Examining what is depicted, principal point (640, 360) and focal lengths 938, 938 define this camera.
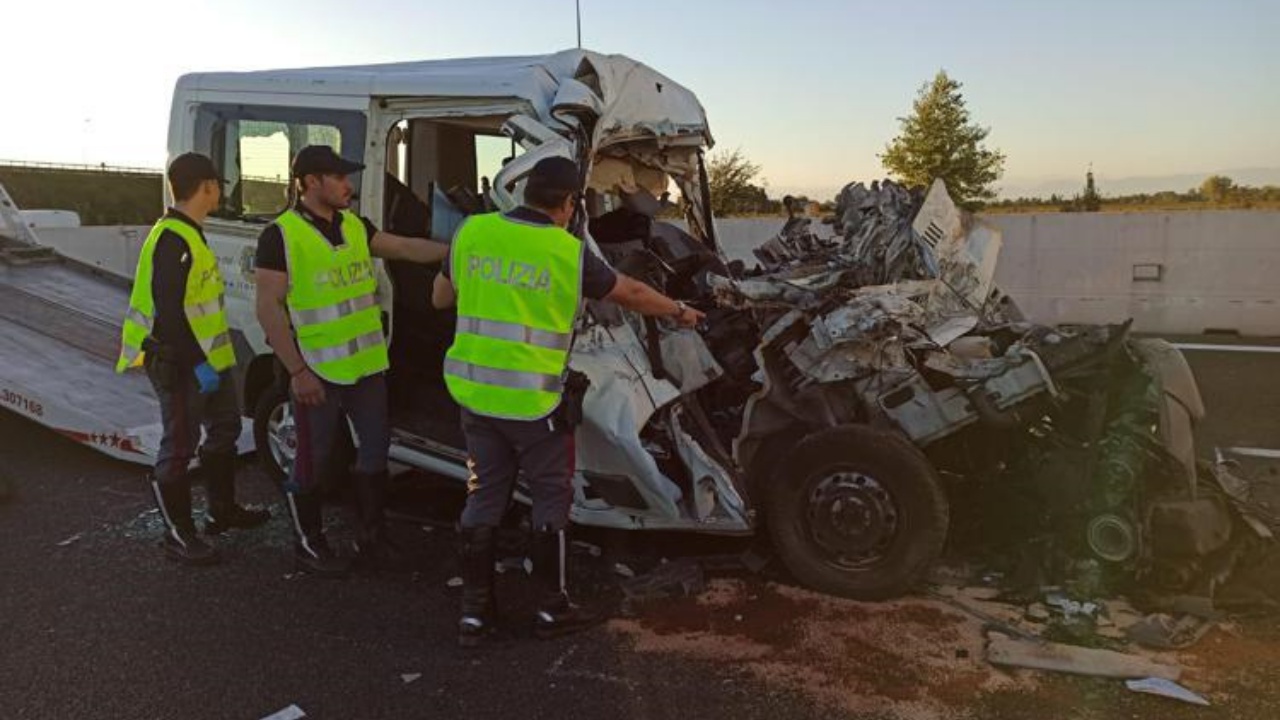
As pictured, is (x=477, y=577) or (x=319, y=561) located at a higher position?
(x=477, y=577)

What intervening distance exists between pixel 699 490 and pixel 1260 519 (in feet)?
8.26

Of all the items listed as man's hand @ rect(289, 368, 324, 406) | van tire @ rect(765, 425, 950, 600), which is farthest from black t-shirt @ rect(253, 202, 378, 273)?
van tire @ rect(765, 425, 950, 600)

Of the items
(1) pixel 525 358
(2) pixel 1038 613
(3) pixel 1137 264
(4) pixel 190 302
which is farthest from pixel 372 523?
(3) pixel 1137 264

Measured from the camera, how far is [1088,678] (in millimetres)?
3266

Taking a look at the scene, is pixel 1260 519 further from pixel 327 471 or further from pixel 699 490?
pixel 327 471

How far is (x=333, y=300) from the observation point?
402 cm

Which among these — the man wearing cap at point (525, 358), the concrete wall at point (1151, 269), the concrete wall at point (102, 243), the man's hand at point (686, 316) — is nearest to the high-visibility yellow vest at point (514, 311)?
the man wearing cap at point (525, 358)

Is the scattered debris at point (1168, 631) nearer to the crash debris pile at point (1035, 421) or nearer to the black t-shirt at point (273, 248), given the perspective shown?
the crash debris pile at point (1035, 421)

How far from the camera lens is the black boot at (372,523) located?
4.30 m

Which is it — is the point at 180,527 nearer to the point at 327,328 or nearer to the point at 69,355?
the point at 327,328

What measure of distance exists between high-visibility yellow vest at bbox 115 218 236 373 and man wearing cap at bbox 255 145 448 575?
48cm

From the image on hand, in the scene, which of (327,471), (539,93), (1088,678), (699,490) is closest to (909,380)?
(699,490)

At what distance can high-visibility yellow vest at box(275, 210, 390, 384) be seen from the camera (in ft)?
13.0

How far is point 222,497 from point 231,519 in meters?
0.12
